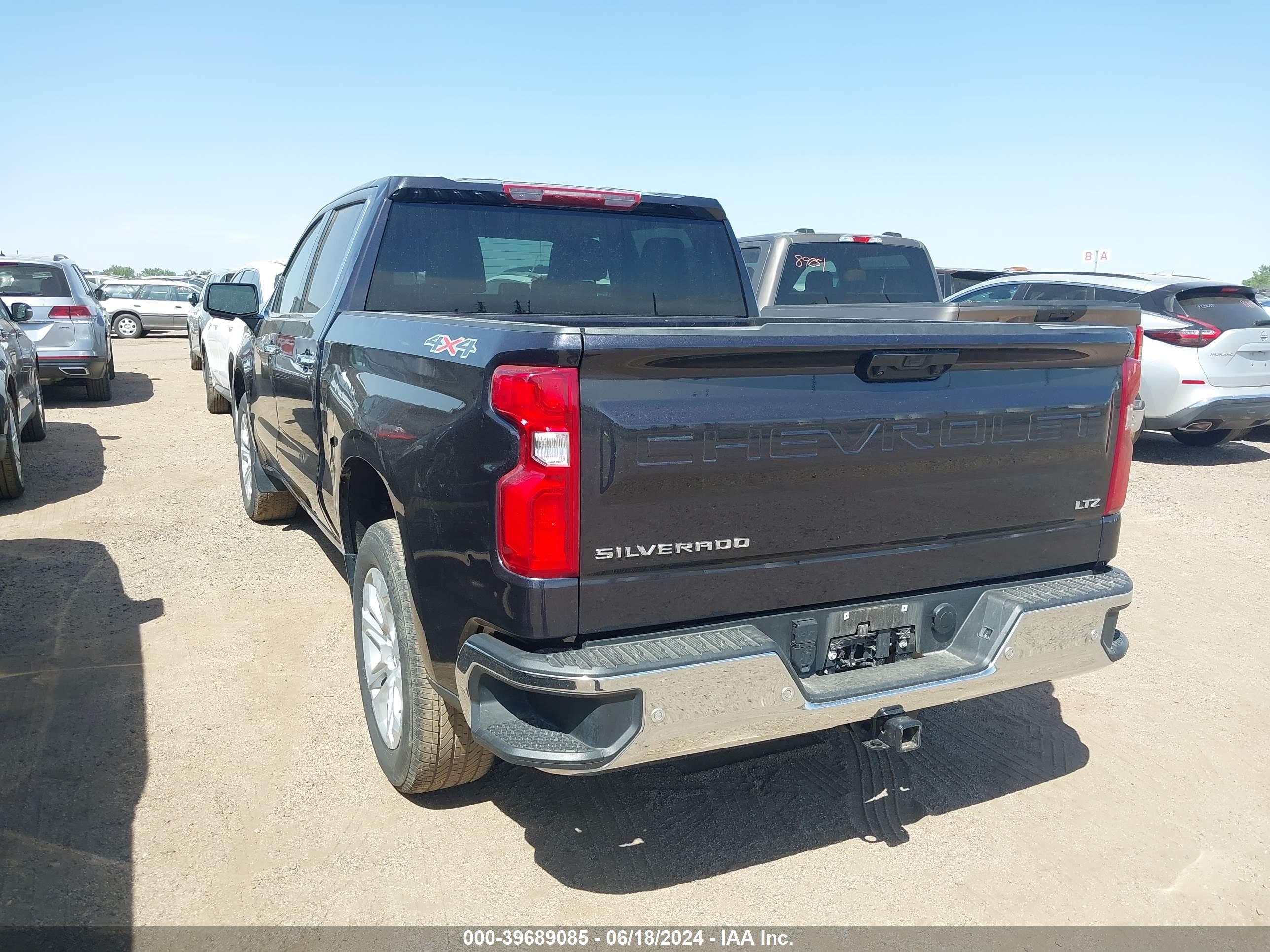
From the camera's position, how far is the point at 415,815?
3342mm

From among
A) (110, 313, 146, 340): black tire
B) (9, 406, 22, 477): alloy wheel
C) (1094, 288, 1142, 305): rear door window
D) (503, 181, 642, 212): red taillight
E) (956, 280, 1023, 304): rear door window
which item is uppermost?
(503, 181, 642, 212): red taillight

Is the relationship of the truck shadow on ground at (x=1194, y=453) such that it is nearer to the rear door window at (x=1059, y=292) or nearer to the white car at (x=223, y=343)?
the rear door window at (x=1059, y=292)

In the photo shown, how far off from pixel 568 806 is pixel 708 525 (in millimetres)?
1337

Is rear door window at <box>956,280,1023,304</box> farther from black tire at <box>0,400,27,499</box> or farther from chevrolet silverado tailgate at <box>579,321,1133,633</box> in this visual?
black tire at <box>0,400,27,499</box>

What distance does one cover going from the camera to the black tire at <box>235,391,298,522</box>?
6566mm

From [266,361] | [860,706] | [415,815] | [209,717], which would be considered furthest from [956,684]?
[266,361]

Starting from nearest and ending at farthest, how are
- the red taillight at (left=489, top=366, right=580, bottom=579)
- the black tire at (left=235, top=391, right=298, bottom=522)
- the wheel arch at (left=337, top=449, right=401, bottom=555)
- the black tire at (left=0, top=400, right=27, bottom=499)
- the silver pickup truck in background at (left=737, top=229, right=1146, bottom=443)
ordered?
the red taillight at (left=489, top=366, right=580, bottom=579), the wheel arch at (left=337, top=449, right=401, bottom=555), the black tire at (left=235, top=391, right=298, bottom=522), the black tire at (left=0, top=400, right=27, bottom=499), the silver pickup truck in background at (left=737, top=229, right=1146, bottom=443)

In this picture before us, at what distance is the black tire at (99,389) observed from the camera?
1287cm

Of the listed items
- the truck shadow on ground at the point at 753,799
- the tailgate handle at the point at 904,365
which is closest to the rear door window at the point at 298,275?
the truck shadow on ground at the point at 753,799

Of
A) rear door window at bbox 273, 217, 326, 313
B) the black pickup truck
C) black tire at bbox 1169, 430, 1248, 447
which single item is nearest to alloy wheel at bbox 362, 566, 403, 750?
the black pickup truck

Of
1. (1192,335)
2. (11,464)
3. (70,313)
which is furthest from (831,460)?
(70,313)

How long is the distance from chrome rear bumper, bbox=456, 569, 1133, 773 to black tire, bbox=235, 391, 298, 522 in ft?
14.2

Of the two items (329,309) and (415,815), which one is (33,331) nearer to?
(329,309)

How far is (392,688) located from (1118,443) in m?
2.57
